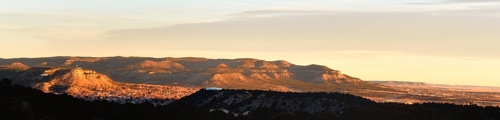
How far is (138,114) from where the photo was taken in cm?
8850

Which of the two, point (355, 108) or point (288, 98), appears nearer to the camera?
point (355, 108)

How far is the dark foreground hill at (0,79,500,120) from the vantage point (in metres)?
78.2

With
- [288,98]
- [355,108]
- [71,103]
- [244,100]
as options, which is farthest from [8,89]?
[244,100]

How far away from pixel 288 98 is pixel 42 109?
85.4 metres

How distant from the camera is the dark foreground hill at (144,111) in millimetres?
78250

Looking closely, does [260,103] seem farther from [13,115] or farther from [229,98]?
[13,115]

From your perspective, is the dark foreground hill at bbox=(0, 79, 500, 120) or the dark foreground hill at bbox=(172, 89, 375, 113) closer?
the dark foreground hill at bbox=(0, 79, 500, 120)

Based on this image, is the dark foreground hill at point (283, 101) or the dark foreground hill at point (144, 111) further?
the dark foreground hill at point (283, 101)

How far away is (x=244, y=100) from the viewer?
582ft

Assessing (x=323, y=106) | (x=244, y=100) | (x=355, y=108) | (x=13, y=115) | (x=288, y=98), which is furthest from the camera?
(x=244, y=100)

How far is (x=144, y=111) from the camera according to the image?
91.9 metres

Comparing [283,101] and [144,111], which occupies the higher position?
[283,101]

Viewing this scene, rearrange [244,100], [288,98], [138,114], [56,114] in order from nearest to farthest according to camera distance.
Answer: [56,114] → [138,114] → [288,98] → [244,100]

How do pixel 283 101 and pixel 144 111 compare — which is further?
pixel 283 101
